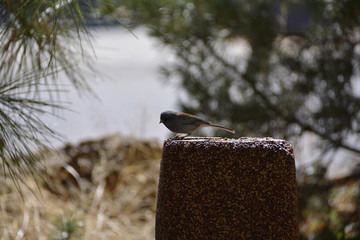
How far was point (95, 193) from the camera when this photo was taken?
220 cm

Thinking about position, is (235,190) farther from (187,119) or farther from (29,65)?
(29,65)

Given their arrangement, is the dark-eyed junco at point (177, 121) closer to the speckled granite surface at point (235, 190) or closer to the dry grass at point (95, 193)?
the speckled granite surface at point (235, 190)

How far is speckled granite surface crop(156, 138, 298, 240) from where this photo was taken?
0.99 meters

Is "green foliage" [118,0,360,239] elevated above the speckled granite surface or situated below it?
above

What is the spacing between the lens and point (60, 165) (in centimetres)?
226

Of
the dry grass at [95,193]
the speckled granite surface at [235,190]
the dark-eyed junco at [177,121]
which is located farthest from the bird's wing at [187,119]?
the dry grass at [95,193]

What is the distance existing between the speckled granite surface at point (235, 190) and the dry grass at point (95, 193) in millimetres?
811

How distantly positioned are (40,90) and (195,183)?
1.70 feet

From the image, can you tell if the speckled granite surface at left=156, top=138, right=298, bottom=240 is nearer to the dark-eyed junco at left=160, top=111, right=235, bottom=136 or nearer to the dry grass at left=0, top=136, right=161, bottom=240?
the dark-eyed junco at left=160, top=111, right=235, bottom=136

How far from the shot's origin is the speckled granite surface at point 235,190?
99 cm

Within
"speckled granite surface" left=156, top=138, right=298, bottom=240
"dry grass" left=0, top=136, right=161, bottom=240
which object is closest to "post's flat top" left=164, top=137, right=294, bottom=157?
"speckled granite surface" left=156, top=138, right=298, bottom=240

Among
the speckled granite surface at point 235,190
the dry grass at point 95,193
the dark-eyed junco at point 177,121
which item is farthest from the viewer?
the dry grass at point 95,193

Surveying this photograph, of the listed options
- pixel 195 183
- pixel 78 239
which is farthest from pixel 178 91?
pixel 195 183

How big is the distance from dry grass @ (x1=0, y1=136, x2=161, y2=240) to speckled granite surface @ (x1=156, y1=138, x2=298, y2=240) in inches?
31.9
